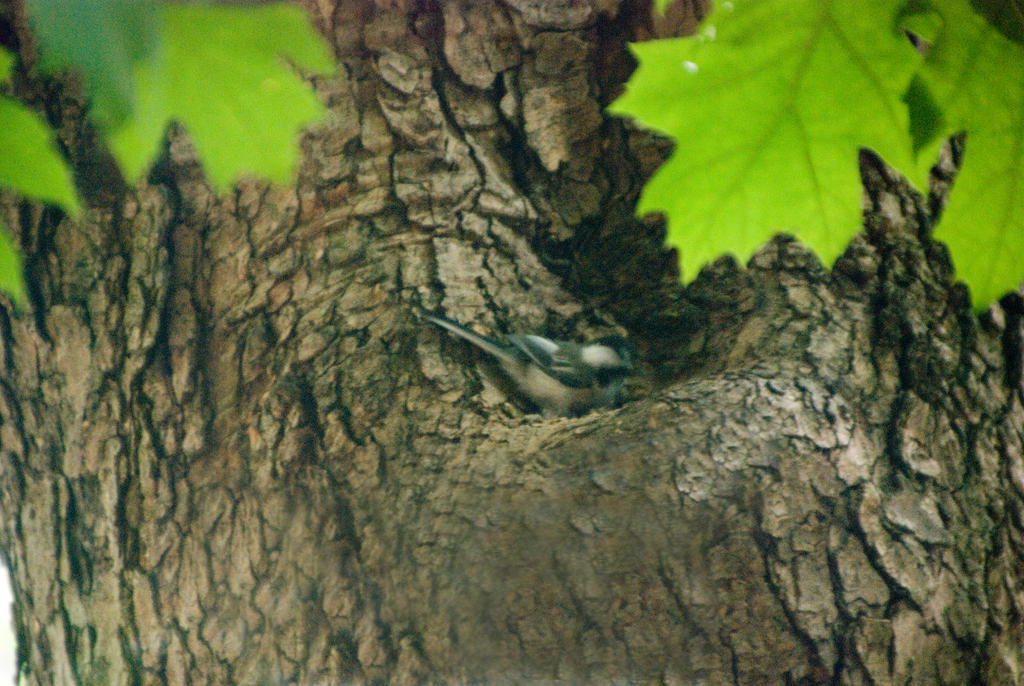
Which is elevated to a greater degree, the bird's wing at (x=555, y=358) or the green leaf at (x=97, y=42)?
the bird's wing at (x=555, y=358)

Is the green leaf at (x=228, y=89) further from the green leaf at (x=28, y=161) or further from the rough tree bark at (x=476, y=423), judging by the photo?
the rough tree bark at (x=476, y=423)

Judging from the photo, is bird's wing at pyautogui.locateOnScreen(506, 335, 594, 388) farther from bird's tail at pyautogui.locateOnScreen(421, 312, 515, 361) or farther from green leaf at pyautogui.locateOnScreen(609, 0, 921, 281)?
green leaf at pyautogui.locateOnScreen(609, 0, 921, 281)

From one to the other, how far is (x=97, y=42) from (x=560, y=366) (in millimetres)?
1677

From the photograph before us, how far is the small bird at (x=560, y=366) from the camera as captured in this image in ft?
6.15

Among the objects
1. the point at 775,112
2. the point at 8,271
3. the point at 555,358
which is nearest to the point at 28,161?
the point at 8,271

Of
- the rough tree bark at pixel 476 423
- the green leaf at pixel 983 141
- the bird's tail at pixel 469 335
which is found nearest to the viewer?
the green leaf at pixel 983 141

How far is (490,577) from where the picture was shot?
151 cm

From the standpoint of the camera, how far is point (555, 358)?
2105 millimetres

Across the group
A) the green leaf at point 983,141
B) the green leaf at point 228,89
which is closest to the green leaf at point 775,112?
the green leaf at point 983,141

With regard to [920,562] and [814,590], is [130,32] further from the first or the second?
[920,562]

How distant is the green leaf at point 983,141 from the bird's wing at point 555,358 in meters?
1.06

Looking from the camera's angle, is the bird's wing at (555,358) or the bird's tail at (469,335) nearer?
the bird's tail at (469,335)

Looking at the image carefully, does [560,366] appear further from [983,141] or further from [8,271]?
[8,271]

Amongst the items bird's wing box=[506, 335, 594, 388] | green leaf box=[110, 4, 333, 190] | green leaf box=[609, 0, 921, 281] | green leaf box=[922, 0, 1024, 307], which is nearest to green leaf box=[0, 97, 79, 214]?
green leaf box=[110, 4, 333, 190]
